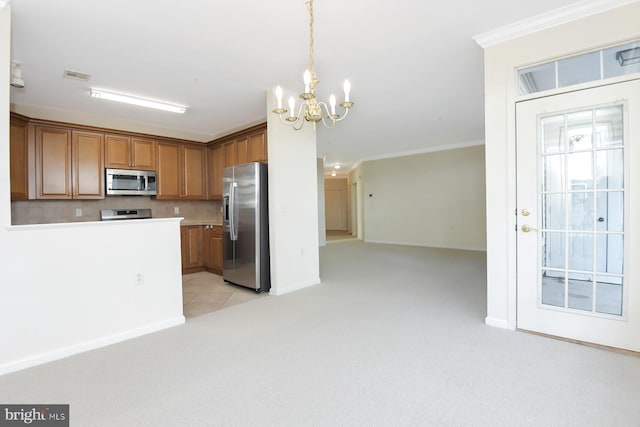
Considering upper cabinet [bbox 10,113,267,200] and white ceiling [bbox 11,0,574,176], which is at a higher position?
white ceiling [bbox 11,0,574,176]

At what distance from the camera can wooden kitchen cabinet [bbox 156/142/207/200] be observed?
211 inches

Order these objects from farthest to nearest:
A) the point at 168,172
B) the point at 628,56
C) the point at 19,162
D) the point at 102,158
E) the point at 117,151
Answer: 1. the point at 168,172
2. the point at 117,151
3. the point at 102,158
4. the point at 19,162
5. the point at 628,56

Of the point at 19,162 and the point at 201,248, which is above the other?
the point at 19,162

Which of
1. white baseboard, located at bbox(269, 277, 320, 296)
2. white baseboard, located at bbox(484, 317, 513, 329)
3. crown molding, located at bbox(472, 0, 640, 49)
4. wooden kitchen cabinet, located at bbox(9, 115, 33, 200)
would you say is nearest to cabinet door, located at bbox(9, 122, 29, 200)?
wooden kitchen cabinet, located at bbox(9, 115, 33, 200)

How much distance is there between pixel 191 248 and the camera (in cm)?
546

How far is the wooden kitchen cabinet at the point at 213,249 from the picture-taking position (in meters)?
5.20

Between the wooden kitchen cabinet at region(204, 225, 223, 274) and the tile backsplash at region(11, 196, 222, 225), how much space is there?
77 cm

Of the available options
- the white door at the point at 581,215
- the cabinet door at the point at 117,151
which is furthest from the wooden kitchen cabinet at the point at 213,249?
the white door at the point at 581,215

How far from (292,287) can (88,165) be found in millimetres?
3612

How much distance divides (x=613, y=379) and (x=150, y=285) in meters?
3.64

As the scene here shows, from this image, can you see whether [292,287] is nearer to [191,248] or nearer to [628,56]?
[191,248]

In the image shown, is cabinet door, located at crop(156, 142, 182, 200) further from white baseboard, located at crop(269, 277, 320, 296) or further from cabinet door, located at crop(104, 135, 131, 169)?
white baseboard, located at crop(269, 277, 320, 296)

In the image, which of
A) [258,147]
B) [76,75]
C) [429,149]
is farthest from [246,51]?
[429,149]

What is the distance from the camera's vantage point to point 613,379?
196 cm
